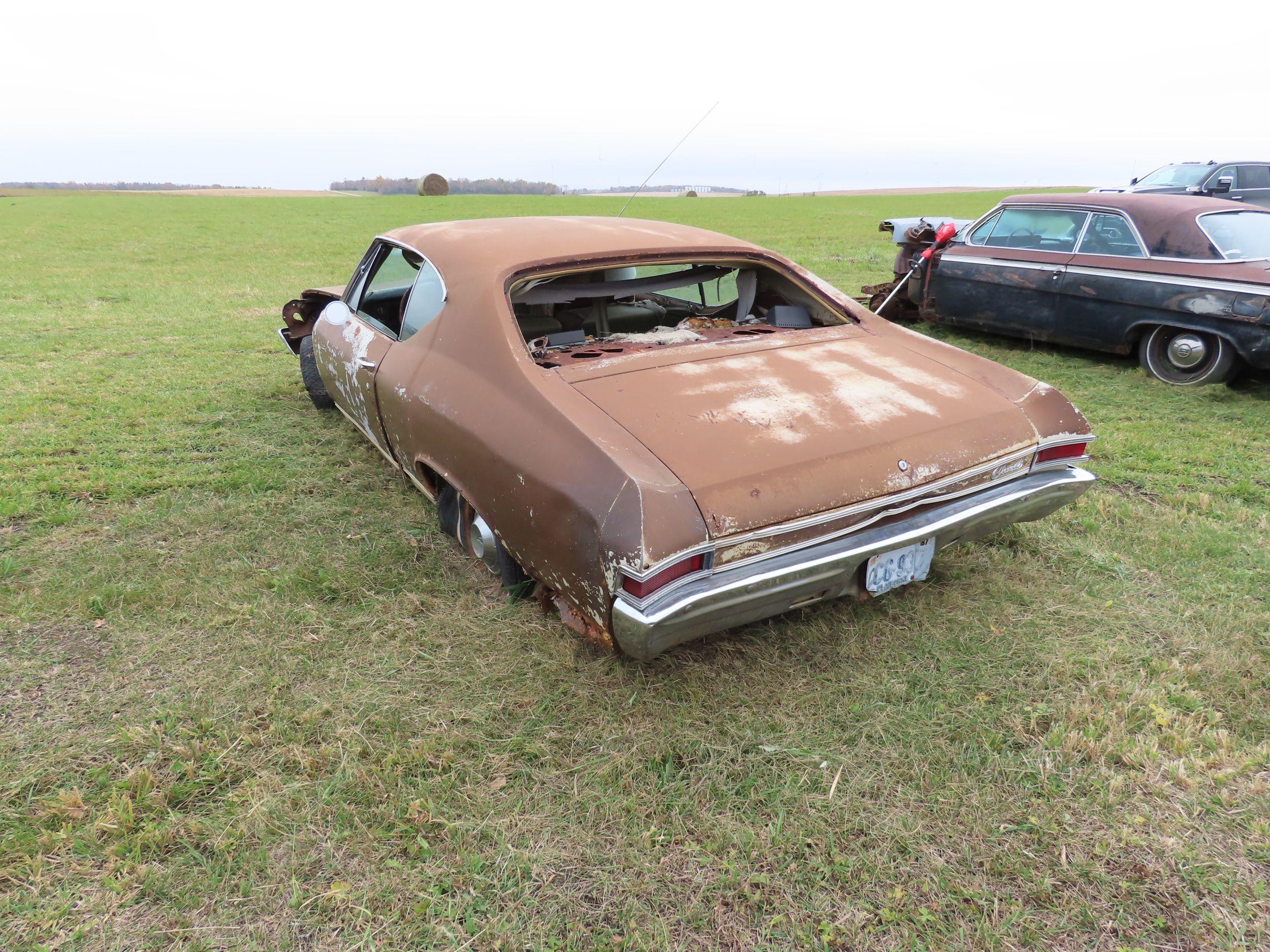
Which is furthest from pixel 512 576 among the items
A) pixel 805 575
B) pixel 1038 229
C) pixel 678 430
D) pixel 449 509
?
pixel 1038 229

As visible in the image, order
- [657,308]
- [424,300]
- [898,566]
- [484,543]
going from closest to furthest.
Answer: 1. [898,566]
2. [484,543]
3. [424,300]
4. [657,308]

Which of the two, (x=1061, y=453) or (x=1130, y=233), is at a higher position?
(x=1130, y=233)

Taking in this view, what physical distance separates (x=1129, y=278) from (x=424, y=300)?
16.5 ft

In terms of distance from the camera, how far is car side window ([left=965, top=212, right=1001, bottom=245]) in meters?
6.76

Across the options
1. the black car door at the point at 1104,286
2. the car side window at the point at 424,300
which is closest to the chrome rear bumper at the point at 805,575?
the car side window at the point at 424,300

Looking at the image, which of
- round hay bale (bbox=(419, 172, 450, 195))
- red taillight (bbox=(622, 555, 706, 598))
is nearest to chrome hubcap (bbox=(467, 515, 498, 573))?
red taillight (bbox=(622, 555, 706, 598))

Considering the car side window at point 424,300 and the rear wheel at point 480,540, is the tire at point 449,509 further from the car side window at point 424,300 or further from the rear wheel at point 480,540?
the car side window at point 424,300

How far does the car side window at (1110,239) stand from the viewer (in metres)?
5.72

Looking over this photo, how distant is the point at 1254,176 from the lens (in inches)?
485

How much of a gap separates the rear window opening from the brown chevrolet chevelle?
0.05ft

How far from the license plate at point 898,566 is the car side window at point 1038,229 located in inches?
185

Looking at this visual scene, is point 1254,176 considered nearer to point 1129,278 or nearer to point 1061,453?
point 1129,278

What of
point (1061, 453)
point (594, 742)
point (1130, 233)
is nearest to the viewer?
point (594, 742)

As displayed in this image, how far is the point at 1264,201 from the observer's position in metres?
12.2
